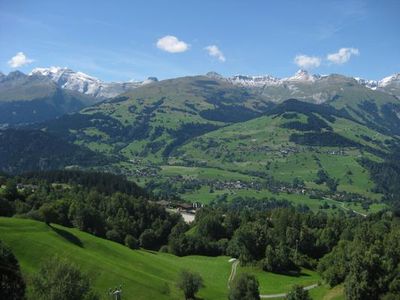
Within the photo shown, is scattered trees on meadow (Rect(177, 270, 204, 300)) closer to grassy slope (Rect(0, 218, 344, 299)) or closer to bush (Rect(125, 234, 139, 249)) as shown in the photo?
grassy slope (Rect(0, 218, 344, 299))

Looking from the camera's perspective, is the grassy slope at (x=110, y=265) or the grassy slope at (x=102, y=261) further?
the grassy slope at (x=110, y=265)

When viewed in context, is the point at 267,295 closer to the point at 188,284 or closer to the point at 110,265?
the point at 188,284

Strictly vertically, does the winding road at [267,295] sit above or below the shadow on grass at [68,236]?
below

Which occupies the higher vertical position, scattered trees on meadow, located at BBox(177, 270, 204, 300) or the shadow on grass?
the shadow on grass

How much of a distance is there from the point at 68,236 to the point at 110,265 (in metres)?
15.4

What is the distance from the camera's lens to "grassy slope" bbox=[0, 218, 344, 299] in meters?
72.6

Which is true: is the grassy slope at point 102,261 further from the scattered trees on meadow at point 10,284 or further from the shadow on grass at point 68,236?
the scattered trees on meadow at point 10,284

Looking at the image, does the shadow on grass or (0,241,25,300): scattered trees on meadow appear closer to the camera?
(0,241,25,300): scattered trees on meadow

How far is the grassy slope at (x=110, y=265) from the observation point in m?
72.6

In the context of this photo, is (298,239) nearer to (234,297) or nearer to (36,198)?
(234,297)

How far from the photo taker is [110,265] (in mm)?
79000

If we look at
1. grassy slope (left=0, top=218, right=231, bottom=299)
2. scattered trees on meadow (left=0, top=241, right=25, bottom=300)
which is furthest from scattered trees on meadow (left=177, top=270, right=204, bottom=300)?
scattered trees on meadow (left=0, top=241, right=25, bottom=300)

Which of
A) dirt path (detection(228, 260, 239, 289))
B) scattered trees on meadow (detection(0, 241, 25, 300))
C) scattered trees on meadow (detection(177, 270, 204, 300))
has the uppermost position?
scattered trees on meadow (detection(0, 241, 25, 300))

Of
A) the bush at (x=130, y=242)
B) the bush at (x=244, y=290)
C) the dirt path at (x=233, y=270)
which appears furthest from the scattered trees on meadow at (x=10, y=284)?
the bush at (x=130, y=242)
